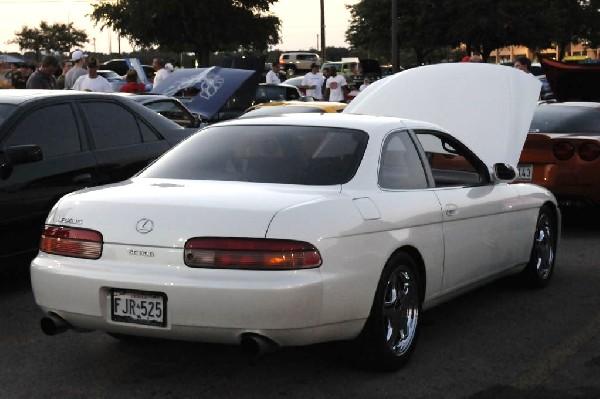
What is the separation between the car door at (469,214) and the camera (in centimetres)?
618

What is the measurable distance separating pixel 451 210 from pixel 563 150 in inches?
194

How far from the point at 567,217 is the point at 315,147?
23.4 ft

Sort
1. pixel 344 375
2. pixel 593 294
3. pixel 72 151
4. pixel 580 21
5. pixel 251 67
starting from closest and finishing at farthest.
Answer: pixel 344 375 < pixel 593 294 < pixel 72 151 < pixel 251 67 < pixel 580 21

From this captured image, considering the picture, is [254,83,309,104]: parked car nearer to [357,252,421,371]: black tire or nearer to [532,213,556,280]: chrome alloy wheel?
[532,213,556,280]: chrome alloy wheel

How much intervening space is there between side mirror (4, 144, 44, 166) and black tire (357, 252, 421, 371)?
316 cm

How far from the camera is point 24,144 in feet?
25.6

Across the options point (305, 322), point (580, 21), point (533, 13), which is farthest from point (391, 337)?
point (580, 21)

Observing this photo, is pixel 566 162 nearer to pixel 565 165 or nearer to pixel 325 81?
pixel 565 165

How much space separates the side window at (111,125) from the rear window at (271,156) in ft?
8.28

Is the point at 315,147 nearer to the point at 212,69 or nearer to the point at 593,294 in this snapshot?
the point at 593,294

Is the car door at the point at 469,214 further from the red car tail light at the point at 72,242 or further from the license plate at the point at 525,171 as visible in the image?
the license plate at the point at 525,171

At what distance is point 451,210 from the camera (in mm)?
6164

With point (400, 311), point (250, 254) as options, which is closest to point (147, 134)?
point (400, 311)

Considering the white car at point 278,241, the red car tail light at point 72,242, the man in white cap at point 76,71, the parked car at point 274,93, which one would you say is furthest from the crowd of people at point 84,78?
the red car tail light at point 72,242
